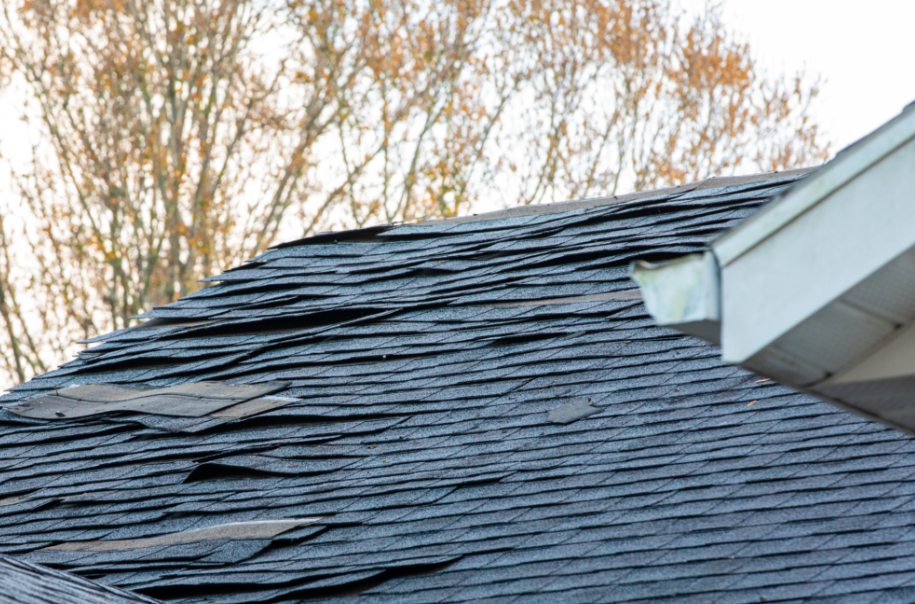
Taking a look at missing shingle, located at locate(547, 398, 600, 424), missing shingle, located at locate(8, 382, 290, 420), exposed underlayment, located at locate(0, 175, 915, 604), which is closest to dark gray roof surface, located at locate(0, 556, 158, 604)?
exposed underlayment, located at locate(0, 175, 915, 604)

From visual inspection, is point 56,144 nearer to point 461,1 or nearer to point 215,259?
point 215,259

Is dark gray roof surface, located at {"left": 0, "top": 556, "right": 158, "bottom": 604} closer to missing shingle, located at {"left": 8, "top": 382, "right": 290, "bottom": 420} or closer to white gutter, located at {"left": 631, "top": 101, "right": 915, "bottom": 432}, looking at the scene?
missing shingle, located at {"left": 8, "top": 382, "right": 290, "bottom": 420}

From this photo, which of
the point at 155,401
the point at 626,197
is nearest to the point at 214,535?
the point at 155,401

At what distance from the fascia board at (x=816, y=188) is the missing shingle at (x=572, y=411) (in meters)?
2.30

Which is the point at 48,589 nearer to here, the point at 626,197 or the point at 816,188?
the point at 816,188

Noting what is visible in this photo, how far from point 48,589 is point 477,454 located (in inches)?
66.5

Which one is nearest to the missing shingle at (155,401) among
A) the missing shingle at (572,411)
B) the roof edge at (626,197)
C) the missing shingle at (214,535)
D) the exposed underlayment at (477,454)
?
the exposed underlayment at (477,454)

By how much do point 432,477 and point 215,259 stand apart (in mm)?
13944

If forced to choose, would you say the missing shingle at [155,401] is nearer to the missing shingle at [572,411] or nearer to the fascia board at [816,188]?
the missing shingle at [572,411]

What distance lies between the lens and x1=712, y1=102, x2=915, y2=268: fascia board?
139 cm

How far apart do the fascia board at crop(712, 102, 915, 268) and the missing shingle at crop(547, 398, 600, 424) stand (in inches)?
90.5

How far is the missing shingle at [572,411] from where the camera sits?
3691mm

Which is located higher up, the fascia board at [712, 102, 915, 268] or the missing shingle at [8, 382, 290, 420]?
the fascia board at [712, 102, 915, 268]

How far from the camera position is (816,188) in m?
1.42
